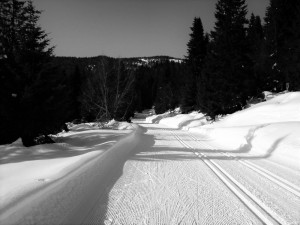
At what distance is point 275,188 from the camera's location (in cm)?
611

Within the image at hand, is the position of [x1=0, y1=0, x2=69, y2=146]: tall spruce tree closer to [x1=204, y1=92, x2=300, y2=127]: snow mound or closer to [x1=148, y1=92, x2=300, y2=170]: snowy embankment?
[x1=148, y1=92, x2=300, y2=170]: snowy embankment

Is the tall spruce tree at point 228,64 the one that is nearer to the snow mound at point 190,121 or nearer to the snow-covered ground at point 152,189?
the snow mound at point 190,121

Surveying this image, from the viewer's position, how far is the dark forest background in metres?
13.2

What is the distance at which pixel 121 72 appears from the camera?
105 ft

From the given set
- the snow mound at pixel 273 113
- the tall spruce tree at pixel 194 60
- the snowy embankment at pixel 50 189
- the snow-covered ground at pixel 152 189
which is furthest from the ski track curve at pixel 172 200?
the tall spruce tree at pixel 194 60

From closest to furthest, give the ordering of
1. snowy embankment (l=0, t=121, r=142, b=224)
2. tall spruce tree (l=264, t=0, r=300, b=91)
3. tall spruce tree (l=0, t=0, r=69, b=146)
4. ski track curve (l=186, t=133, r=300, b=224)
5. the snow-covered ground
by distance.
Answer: snowy embankment (l=0, t=121, r=142, b=224) < the snow-covered ground < ski track curve (l=186, t=133, r=300, b=224) < tall spruce tree (l=0, t=0, r=69, b=146) < tall spruce tree (l=264, t=0, r=300, b=91)

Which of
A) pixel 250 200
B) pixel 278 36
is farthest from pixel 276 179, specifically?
pixel 278 36

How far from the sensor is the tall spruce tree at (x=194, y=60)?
49.6 m

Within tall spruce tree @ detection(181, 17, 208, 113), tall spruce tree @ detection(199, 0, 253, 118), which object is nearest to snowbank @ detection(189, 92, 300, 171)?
tall spruce tree @ detection(199, 0, 253, 118)

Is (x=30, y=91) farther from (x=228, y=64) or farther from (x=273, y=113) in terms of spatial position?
(x=228, y=64)

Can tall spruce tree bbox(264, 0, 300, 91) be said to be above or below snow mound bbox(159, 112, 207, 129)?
above

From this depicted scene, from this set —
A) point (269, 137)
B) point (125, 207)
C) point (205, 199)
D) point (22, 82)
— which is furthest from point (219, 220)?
point (22, 82)

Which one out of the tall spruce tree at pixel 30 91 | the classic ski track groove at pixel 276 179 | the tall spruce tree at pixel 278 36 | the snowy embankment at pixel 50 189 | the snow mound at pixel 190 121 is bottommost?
the snow mound at pixel 190 121

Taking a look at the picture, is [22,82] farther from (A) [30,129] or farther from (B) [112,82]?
(B) [112,82]
